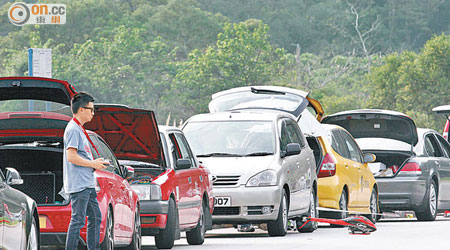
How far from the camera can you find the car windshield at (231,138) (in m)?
17.2

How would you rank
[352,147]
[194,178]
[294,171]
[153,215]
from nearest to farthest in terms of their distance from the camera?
1. [153,215]
2. [194,178]
3. [294,171]
4. [352,147]

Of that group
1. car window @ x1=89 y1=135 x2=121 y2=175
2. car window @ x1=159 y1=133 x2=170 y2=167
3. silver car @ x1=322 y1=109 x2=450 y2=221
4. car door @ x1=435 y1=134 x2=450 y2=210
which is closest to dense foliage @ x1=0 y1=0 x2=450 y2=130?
car door @ x1=435 y1=134 x2=450 y2=210

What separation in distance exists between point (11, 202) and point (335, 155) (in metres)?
10.2

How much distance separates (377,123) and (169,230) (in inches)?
377

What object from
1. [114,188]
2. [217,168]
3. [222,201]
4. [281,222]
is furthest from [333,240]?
[114,188]

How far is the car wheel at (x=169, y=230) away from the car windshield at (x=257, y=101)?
598cm

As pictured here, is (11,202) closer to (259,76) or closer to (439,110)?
(439,110)

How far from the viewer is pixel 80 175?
10.7m

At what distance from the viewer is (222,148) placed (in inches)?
682

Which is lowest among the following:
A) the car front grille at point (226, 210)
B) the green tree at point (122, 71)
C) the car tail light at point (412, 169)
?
the green tree at point (122, 71)

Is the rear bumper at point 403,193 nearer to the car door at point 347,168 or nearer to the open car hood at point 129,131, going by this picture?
the car door at point 347,168

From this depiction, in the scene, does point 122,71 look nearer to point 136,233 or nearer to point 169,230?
point 169,230

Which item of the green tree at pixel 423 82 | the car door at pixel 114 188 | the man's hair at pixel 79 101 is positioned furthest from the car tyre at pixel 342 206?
the green tree at pixel 423 82

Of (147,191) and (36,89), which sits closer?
(36,89)
